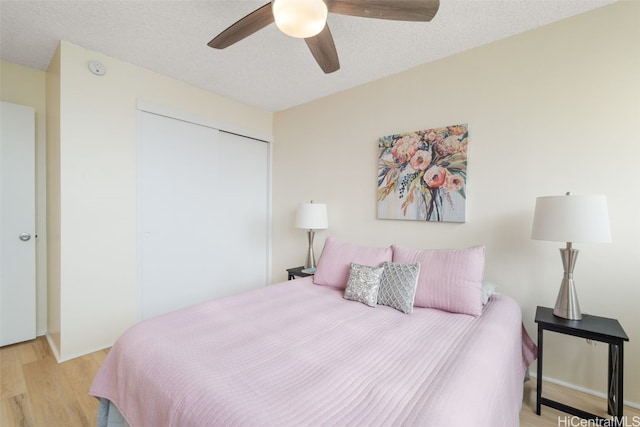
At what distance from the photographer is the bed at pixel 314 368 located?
2.91 ft

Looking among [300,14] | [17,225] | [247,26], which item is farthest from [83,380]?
[300,14]

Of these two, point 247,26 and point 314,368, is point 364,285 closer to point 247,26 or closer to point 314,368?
point 314,368

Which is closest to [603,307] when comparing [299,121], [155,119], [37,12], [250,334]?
[250,334]

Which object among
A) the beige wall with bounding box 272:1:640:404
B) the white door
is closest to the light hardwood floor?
the beige wall with bounding box 272:1:640:404

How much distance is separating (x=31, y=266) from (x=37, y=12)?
201 cm

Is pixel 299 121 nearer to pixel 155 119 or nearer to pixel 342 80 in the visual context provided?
pixel 342 80

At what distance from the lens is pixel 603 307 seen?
1.78 metres

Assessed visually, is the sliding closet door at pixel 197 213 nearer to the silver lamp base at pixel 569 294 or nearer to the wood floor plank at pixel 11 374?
the wood floor plank at pixel 11 374

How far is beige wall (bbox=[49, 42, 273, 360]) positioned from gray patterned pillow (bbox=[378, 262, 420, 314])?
221 cm

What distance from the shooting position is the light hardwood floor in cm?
161

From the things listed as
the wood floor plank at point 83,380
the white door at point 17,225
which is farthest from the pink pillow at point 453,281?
the white door at point 17,225

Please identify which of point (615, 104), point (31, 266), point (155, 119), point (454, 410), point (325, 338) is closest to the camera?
point (454, 410)

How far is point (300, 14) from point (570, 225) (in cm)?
175

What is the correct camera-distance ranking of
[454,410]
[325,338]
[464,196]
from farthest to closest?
[464,196], [325,338], [454,410]
